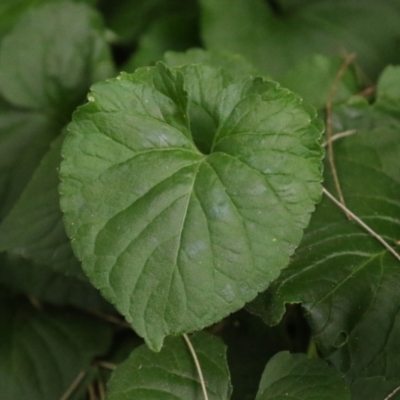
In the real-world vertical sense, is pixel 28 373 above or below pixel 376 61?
below

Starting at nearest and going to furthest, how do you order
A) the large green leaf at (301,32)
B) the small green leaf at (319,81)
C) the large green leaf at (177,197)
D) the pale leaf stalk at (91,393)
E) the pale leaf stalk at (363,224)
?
1. the large green leaf at (177,197)
2. the pale leaf stalk at (363,224)
3. the pale leaf stalk at (91,393)
4. the small green leaf at (319,81)
5. the large green leaf at (301,32)

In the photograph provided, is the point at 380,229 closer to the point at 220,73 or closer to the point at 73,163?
the point at 220,73

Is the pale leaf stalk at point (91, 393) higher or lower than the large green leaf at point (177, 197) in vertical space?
lower

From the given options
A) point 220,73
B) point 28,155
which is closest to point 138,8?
point 28,155

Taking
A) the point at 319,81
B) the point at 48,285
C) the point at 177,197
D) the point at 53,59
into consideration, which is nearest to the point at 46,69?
the point at 53,59

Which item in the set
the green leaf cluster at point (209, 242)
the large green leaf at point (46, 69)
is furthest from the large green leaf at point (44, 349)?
the large green leaf at point (46, 69)

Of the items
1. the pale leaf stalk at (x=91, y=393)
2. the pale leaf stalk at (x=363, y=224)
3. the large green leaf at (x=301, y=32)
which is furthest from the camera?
the large green leaf at (x=301, y=32)

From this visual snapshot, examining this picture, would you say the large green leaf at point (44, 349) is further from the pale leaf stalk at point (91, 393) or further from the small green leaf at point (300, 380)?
the small green leaf at point (300, 380)

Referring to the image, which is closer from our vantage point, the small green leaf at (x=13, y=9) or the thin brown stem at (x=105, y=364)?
the thin brown stem at (x=105, y=364)
